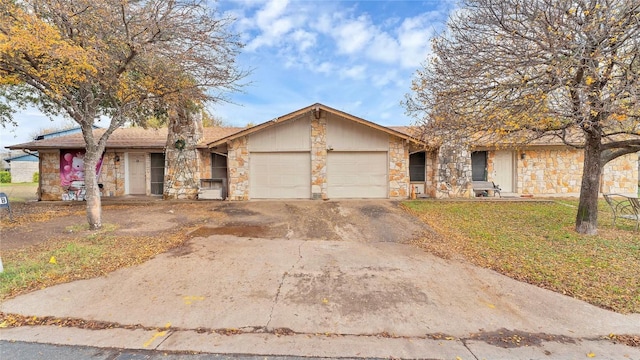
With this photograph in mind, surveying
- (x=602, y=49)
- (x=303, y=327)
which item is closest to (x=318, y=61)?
(x=602, y=49)

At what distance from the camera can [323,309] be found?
355 centimetres

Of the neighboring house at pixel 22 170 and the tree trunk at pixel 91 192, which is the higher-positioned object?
the neighboring house at pixel 22 170

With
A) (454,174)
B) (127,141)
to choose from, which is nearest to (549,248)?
(454,174)

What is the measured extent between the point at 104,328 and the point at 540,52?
9106 millimetres

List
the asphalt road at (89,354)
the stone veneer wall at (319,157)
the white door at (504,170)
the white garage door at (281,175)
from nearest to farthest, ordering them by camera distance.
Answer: the asphalt road at (89,354) → the stone veneer wall at (319,157) → the white garage door at (281,175) → the white door at (504,170)

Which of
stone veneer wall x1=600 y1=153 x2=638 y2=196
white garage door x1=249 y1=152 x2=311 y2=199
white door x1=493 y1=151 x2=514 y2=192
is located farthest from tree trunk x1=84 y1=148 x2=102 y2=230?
stone veneer wall x1=600 y1=153 x2=638 y2=196

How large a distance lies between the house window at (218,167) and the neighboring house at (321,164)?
49 millimetres

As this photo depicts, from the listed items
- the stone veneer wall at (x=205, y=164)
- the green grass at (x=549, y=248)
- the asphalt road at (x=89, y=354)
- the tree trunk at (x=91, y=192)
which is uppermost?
the stone veneer wall at (x=205, y=164)

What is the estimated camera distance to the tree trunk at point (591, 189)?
6.71m

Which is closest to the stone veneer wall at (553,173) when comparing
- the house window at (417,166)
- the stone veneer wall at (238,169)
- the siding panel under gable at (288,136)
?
the house window at (417,166)

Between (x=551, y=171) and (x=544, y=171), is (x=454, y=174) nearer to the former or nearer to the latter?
(x=544, y=171)

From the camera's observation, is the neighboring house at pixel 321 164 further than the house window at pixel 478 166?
No

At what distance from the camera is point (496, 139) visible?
800 centimetres

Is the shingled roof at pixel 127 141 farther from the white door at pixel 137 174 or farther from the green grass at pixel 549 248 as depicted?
the green grass at pixel 549 248
